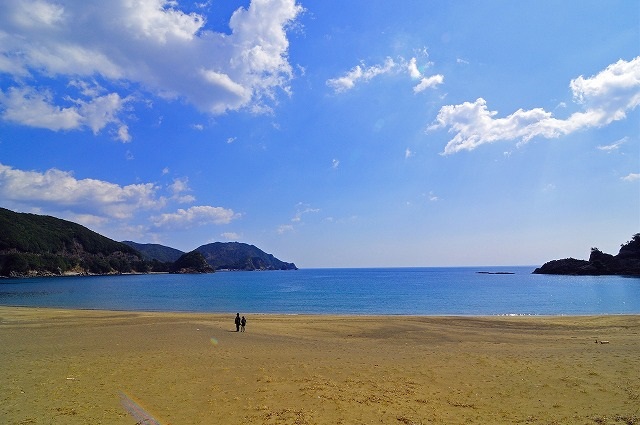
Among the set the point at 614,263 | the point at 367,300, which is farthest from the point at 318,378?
the point at 614,263

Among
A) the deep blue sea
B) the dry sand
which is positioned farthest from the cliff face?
the dry sand

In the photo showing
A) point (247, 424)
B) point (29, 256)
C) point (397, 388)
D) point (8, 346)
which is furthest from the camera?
point (29, 256)

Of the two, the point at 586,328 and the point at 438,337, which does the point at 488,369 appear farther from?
the point at 586,328

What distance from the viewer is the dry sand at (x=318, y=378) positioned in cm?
1051

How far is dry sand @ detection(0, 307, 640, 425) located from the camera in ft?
34.5

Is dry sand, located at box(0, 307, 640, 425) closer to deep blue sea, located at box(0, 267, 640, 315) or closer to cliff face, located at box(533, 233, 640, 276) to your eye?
deep blue sea, located at box(0, 267, 640, 315)

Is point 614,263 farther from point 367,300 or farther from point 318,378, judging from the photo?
point 318,378

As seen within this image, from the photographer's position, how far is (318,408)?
1091cm

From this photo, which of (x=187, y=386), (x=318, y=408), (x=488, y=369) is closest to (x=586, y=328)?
(x=488, y=369)

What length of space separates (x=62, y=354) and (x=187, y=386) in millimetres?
10134

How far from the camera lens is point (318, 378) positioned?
47.1ft

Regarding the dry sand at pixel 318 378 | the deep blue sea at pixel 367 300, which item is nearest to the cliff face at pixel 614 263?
the deep blue sea at pixel 367 300

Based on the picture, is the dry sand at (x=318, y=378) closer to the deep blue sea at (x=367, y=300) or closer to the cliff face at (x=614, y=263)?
the deep blue sea at (x=367, y=300)

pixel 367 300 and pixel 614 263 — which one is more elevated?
pixel 614 263
